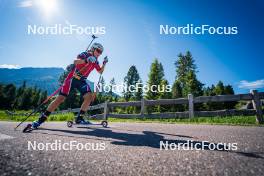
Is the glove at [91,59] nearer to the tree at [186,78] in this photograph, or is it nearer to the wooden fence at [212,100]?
the wooden fence at [212,100]

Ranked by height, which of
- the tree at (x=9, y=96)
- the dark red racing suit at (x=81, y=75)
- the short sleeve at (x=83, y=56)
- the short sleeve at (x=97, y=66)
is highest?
the tree at (x=9, y=96)

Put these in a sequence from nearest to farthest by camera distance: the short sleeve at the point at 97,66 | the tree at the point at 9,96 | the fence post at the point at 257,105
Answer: the short sleeve at the point at 97,66, the fence post at the point at 257,105, the tree at the point at 9,96

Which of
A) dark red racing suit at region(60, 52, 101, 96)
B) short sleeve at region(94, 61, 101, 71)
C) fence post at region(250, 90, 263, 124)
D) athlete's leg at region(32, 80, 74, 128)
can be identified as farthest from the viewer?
fence post at region(250, 90, 263, 124)

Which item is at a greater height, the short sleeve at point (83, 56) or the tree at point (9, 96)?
the tree at point (9, 96)

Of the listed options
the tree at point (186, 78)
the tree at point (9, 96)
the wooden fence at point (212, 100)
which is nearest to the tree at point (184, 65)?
the tree at point (186, 78)

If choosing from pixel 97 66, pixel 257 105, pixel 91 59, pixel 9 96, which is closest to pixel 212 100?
pixel 257 105

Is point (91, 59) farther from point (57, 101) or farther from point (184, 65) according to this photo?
point (184, 65)

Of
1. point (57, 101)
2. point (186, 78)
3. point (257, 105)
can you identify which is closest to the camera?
point (57, 101)

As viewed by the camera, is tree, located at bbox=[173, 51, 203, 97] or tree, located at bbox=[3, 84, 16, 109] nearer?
tree, located at bbox=[173, 51, 203, 97]

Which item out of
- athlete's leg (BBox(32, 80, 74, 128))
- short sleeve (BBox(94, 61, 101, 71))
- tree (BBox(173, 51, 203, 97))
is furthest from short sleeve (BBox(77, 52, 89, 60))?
tree (BBox(173, 51, 203, 97))

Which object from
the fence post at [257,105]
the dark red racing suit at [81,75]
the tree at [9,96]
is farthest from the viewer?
the tree at [9,96]

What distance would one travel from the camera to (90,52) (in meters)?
6.60

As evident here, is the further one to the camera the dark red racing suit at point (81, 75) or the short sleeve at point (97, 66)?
the short sleeve at point (97, 66)

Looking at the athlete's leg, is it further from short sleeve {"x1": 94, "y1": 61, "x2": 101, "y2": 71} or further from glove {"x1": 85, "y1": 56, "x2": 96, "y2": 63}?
short sleeve {"x1": 94, "y1": 61, "x2": 101, "y2": 71}
